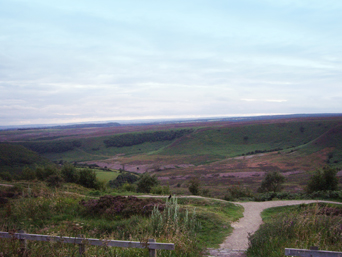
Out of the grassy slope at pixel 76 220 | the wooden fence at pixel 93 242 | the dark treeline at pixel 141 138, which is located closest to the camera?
the wooden fence at pixel 93 242

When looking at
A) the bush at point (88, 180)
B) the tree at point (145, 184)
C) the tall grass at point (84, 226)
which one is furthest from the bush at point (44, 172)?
the tall grass at point (84, 226)

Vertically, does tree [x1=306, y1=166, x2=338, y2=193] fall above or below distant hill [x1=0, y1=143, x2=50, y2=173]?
above

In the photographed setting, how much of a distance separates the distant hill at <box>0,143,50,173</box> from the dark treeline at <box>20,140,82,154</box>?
38.6m

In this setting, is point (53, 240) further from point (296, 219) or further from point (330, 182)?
point (330, 182)

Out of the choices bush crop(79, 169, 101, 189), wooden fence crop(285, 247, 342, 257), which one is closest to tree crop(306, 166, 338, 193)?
wooden fence crop(285, 247, 342, 257)

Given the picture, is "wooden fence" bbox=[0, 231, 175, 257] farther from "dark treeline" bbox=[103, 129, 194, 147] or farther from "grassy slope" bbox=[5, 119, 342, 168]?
"dark treeline" bbox=[103, 129, 194, 147]

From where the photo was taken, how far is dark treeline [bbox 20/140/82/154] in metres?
95.5

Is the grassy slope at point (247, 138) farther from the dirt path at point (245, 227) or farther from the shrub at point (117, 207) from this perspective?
the shrub at point (117, 207)

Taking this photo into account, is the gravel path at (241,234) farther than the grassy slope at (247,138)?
No

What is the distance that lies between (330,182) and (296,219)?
16284mm

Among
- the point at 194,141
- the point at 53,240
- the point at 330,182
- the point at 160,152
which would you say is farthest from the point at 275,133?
the point at 53,240

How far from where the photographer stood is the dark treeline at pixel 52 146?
95488mm

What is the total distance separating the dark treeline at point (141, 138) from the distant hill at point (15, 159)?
4925cm

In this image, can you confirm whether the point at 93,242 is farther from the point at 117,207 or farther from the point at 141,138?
the point at 141,138
